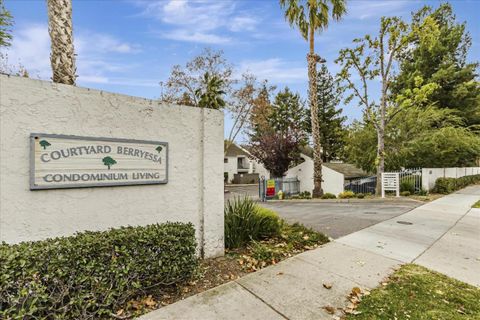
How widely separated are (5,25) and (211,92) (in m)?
17.2

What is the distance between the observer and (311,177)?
22297mm

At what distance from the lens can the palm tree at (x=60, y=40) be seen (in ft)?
12.3

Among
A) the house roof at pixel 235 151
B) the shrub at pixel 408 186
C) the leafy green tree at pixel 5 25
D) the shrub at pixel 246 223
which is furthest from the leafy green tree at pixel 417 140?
the house roof at pixel 235 151

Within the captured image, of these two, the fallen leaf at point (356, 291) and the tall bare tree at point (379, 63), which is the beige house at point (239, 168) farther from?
the fallen leaf at point (356, 291)

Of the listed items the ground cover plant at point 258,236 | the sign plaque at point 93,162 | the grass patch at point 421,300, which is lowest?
the grass patch at point 421,300

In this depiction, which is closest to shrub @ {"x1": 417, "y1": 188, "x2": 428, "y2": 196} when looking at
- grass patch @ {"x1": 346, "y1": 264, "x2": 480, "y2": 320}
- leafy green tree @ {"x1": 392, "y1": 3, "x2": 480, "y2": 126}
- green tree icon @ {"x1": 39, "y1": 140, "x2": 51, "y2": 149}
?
leafy green tree @ {"x1": 392, "y1": 3, "x2": 480, "y2": 126}

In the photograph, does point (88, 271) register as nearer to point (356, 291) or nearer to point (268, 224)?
point (356, 291)

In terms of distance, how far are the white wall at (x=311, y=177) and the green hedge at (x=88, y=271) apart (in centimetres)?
1980

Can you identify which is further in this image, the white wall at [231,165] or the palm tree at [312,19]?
the white wall at [231,165]

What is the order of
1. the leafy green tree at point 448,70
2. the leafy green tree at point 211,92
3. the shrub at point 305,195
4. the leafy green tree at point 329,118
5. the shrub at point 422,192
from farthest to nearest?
the leafy green tree at point 329,118
the leafy green tree at point 211,92
the leafy green tree at point 448,70
the shrub at point 305,195
the shrub at point 422,192

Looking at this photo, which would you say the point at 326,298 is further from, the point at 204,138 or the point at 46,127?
the point at 46,127

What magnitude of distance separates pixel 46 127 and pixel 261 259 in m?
3.48

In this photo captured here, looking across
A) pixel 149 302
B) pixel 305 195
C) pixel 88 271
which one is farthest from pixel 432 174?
pixel 88 271

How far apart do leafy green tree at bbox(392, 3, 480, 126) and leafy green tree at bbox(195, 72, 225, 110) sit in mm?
16251
